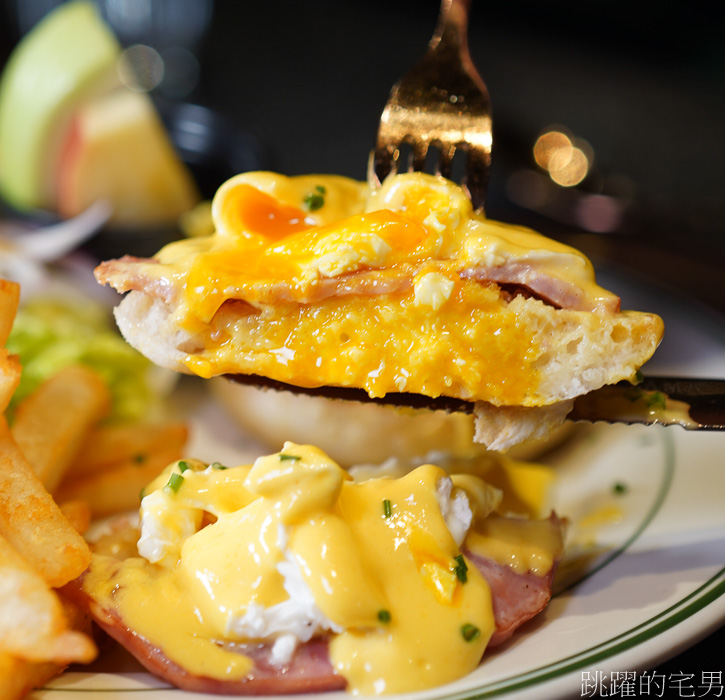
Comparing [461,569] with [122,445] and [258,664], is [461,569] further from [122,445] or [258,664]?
[122,445]

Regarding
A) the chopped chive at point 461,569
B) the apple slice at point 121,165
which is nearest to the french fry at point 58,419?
the chopped chive at point 461,569

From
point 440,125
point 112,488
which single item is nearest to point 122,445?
point 112,488

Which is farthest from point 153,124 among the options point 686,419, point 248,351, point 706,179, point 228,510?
point 706,179

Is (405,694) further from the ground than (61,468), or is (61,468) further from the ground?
(405,694)

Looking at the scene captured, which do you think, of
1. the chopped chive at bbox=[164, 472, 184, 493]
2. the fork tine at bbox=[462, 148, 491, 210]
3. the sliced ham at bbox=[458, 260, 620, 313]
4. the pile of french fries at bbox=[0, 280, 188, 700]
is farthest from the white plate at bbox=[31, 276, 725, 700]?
the fork tine at bbox=[462, 148, 491, 210]

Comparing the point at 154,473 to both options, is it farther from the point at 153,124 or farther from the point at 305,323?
the point at 153,124

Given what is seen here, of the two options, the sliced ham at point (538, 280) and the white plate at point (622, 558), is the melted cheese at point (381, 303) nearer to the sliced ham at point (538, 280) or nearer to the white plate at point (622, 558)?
the sliced ham at point (538, 280)
